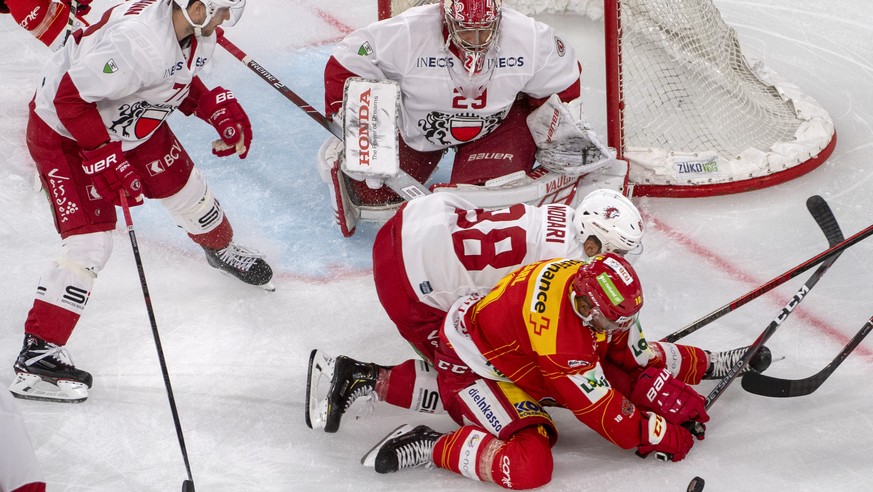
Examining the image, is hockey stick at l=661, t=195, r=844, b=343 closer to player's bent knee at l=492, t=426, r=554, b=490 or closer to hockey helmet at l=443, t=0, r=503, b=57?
player's bent knee at l=492, t=426, r=554, b=490

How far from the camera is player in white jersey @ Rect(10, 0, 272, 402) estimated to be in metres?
2.89

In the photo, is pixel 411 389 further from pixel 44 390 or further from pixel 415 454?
pixel 44 390

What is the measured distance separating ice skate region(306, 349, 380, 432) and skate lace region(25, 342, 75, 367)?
0.72 metres

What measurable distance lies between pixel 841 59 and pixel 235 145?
9.71ft

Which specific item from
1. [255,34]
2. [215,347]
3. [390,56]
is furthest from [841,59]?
[215,347]

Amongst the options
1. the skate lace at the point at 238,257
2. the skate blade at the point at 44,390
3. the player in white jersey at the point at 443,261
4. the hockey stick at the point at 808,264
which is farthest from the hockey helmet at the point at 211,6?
the hockey stick at the point at 808,264

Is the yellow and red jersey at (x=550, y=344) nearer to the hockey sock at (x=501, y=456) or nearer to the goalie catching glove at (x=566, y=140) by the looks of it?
the hockey sock at (x=501, y=456)

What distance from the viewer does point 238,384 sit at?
3.15m

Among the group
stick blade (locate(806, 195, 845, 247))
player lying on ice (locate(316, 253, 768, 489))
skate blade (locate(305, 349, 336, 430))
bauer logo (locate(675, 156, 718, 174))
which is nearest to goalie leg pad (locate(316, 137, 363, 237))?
skate blade (locate(305, 349, 336, 430))

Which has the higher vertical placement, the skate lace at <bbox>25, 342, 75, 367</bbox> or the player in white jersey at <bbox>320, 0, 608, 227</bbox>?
the player in white jersey at <bbox>320, 0, 608, 227</bbox>

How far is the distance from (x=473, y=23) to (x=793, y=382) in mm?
1410

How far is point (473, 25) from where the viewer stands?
10.7 ft

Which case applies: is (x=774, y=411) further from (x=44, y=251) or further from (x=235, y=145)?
(x=44, y=251)

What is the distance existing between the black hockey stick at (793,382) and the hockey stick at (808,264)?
7.5 inches
